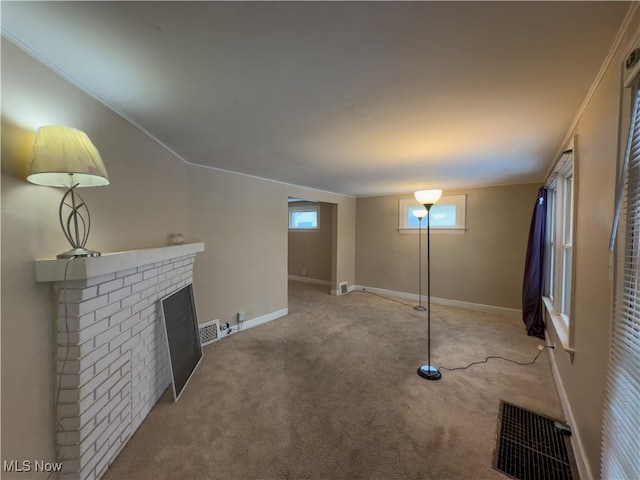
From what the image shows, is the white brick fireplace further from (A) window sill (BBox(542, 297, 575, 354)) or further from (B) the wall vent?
(A) window sill (BBox(542, 297, 575, 354))

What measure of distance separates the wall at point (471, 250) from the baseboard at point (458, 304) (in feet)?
0.22

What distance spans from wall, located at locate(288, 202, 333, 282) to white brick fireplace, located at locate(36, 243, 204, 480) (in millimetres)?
4626

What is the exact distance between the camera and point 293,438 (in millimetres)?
1746

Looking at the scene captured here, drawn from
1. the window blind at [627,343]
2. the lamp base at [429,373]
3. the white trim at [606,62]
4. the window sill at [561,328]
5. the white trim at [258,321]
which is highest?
the white trim at [606,62]

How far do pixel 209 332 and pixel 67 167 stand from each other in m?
2.51

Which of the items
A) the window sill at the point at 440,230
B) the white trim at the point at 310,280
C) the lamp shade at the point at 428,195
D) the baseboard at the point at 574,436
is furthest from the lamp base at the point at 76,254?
the white trim at the point at 310,280

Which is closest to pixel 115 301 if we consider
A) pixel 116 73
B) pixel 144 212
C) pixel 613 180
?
pixel 144 212

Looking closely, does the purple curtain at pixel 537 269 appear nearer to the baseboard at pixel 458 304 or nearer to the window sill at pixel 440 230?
the baseboard at pixel 458 304

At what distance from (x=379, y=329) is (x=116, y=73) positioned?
3.72m

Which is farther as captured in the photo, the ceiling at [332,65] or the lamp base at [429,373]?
the lamp base at [429,373]

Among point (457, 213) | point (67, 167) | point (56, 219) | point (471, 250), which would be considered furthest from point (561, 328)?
point (56, 219)

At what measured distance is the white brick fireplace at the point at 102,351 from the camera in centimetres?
132

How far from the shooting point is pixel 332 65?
4.09 ft

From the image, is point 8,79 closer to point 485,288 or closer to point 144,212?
point 144,212
